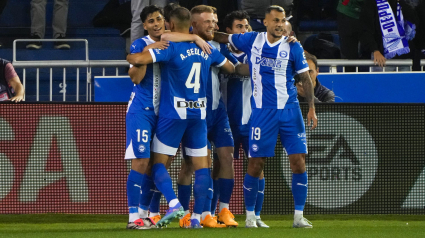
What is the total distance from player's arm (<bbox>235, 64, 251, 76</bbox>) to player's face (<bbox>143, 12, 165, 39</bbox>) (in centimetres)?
81

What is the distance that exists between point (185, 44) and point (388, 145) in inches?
113

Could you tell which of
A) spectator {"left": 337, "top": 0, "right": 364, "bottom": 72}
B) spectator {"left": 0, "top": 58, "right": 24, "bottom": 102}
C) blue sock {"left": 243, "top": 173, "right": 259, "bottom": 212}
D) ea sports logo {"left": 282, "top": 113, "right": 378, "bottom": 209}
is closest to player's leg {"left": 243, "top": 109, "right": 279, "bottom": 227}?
blue sock {"left": 243, "top": 173, "right": 259, "bottom": 212}

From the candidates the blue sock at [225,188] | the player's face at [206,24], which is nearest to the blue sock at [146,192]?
the blue sock at [225,188]

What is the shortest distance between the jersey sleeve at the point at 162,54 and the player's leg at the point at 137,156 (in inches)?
21.1

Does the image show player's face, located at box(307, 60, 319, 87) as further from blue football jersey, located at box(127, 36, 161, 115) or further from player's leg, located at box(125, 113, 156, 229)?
player's leg, located at box(125, 113, 156, 229)

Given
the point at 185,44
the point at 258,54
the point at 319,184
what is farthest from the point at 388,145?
the point at 185,44

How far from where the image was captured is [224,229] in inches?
240

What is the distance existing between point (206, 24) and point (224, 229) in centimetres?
190

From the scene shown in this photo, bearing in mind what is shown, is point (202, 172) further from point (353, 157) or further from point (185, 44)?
point (353, 157)

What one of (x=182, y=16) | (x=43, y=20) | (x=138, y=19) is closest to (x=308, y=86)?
(x=182, y=16)

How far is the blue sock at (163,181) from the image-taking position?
591cm

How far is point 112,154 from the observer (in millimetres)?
7648

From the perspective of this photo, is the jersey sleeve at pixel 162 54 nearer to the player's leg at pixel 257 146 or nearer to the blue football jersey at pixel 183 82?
the blue football jersey at pixel 183 82

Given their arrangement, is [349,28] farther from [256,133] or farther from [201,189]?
[201,189]
